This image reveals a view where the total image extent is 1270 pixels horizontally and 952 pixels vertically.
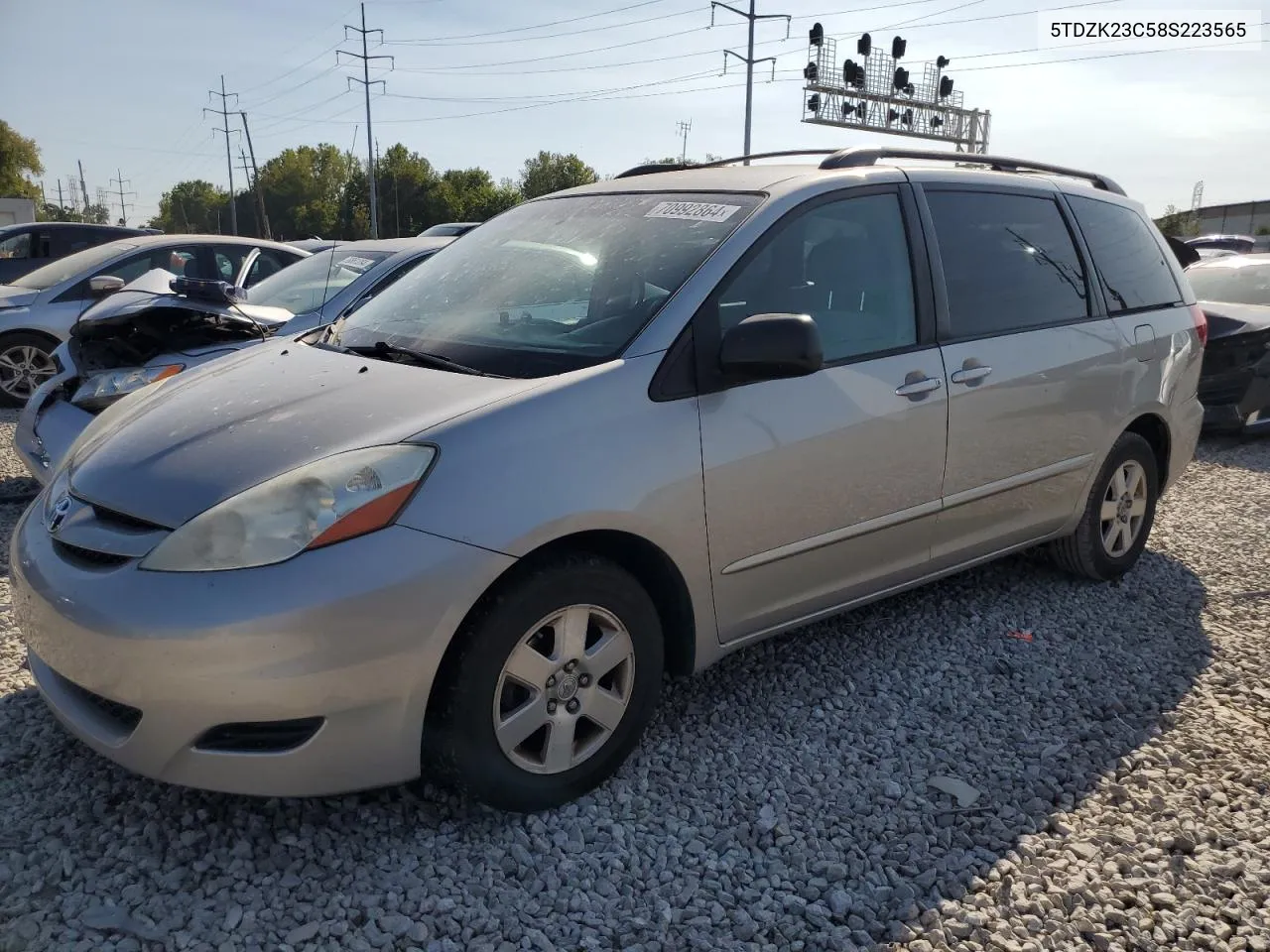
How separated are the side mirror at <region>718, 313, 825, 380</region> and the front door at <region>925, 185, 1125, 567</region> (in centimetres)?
96

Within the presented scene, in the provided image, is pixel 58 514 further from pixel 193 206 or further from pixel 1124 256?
pixel 193 206

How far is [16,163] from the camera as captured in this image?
6184 cm

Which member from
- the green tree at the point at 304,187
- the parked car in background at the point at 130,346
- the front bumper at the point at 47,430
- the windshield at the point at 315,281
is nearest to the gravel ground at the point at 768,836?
the front bumper at the point at 47,430

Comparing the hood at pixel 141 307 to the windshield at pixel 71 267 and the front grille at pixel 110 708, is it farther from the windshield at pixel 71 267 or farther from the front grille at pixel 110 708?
the windshield at pixel 71 267

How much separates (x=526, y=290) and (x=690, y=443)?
0.89 m

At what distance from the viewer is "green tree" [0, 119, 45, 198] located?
61000mm

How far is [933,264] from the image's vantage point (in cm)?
360

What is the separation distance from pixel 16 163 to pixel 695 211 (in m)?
72.6

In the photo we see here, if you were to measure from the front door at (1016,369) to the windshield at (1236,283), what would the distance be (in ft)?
17.6

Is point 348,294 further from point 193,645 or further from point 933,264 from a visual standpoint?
point 193,645

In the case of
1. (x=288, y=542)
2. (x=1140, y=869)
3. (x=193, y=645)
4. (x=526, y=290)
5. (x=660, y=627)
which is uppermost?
(x=526, y=290)

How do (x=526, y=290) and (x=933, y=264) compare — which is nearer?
(x=526, y=290)

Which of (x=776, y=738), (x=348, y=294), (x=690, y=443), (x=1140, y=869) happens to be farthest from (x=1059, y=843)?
(x=348, y=294)

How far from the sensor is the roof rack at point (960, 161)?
3.64 meters
